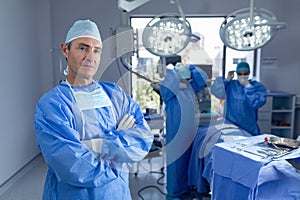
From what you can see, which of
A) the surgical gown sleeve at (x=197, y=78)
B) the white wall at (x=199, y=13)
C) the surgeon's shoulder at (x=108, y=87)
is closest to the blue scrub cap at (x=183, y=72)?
the surgical gown sleeve at (x=197, y=78)

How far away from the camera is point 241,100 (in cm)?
329

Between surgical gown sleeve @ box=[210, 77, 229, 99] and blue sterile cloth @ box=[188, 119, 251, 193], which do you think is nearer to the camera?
blue sterile cloth @ box=[188, 119, 251, 193]

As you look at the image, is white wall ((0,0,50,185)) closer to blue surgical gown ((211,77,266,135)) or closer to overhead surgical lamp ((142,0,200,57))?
overhead surgical lamp ((142,0,200,57))

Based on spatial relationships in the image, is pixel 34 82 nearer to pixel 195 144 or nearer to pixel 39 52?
pixel 39 52

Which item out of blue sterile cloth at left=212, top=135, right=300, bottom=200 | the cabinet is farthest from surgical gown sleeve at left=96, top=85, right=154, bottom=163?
the cabinet

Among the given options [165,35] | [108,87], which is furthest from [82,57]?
[165,35]

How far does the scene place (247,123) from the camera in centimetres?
333

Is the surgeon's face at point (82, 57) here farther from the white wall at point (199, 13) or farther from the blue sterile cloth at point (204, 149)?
the white wall at point (199, 13)

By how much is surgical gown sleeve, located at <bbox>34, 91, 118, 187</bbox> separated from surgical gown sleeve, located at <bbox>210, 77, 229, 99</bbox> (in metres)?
2.46

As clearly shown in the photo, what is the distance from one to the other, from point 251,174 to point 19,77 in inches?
119

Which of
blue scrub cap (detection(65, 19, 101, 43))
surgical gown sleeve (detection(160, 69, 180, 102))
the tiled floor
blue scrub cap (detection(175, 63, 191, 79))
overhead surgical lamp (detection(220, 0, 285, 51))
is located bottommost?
the tiled floor

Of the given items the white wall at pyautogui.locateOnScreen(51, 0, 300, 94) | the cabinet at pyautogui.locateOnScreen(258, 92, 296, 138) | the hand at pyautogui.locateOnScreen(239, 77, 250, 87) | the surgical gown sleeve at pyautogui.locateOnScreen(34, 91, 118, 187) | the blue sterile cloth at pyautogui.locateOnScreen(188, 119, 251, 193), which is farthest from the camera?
the white wall at pyautogui.locateOnScreen(51, 0, 300, 94)

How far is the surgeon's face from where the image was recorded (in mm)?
1221

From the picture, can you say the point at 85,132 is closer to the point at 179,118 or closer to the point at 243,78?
the point at 179,118
